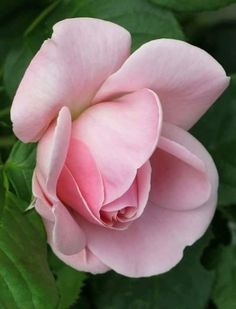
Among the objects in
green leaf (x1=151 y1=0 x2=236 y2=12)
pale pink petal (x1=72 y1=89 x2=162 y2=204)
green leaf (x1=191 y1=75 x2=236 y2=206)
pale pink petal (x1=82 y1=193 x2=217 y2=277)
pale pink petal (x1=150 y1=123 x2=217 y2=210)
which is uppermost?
pale pink petal (x1=72 y1=89 x2=162 y2=204)

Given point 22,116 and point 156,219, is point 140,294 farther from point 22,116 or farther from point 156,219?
point 22,116

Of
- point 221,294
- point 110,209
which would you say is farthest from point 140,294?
point 110,209

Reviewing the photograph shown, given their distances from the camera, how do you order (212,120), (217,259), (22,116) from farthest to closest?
(217,259) → (212,120) → (22,116)

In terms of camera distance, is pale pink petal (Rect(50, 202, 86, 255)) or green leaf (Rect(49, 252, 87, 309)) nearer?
pale pink petal (Rect(50, 202, 86, 255))

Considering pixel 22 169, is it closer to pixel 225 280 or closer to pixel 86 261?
pixel 86 261

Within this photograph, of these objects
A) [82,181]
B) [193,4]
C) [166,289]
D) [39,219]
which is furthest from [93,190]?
[166,289]

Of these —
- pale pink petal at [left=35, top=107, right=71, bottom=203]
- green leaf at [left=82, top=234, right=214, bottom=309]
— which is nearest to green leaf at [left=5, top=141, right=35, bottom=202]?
pale pink petal at [left=35, top=107, right=71, bottom=203]

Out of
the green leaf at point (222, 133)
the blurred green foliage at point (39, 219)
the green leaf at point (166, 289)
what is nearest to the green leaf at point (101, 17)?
the blurred green foliage at point (39, 219)

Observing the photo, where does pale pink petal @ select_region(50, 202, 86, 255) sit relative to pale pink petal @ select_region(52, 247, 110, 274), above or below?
above

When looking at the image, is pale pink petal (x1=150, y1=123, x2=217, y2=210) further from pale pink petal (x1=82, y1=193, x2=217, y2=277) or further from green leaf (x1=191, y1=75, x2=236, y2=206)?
green leaf (x1=191, y1=75, x2=236, y2=206)
